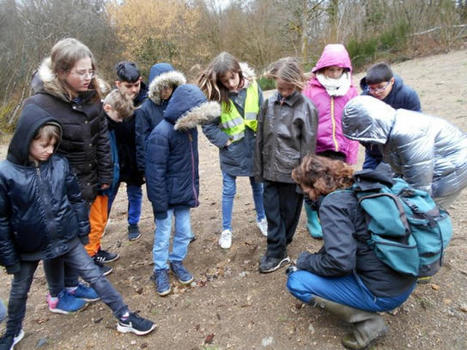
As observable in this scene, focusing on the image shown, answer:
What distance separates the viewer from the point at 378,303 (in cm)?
200

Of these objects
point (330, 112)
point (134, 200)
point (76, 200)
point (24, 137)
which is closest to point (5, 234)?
point (76, 200)

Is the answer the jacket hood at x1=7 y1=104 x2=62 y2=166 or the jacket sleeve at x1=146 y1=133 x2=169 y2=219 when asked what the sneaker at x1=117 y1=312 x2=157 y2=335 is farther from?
the jacket hood at x1=7 y1=104 x2=62 y2=166

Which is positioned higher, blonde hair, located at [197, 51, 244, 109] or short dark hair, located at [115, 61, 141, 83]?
short dark hair, located at [115, 61, 141, 83]

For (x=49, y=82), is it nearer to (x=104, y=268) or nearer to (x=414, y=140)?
(x=104, y=268)

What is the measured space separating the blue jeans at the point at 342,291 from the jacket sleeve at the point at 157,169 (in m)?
1.10

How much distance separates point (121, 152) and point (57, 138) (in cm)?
103

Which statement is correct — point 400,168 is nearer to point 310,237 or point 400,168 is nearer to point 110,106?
point 310,237

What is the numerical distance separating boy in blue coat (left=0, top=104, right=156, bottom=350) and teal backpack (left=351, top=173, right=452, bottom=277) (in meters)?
1.62

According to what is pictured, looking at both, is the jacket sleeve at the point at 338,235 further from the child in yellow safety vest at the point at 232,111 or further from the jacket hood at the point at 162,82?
the jacket hood at the point at 162,82

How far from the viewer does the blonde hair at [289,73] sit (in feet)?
8.61

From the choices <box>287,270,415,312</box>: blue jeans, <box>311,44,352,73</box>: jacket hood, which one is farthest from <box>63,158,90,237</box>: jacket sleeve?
<box>311,44,352,73</box>: jacket hood

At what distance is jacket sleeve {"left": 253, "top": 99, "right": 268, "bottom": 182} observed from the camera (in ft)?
9.27

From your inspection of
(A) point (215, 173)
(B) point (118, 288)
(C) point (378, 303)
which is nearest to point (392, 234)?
(C) point (378, 303)

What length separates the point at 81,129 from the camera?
2502mm
